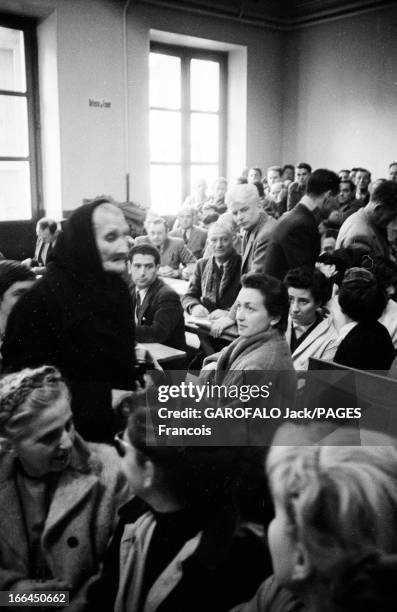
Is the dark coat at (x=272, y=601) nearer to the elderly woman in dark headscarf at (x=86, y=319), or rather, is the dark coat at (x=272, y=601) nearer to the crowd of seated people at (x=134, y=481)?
the crowd of seated people at (x=134, y=481)

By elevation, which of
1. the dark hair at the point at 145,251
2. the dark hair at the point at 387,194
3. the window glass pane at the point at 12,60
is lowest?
the dark hair at the point at 145,251

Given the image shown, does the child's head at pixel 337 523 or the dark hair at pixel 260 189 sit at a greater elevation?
the dark hair at pixel 260 189

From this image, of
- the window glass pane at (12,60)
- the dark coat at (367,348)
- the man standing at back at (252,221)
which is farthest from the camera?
the window glass pane at (12,60)

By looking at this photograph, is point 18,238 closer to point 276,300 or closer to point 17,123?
point 17,123

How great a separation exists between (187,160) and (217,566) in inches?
293

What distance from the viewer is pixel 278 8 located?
7.81m

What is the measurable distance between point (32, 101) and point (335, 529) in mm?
6445

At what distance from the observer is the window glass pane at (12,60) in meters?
6.13

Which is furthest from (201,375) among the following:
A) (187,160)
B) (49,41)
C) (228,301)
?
(187,160)

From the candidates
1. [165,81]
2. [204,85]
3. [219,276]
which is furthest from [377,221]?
[204,85]

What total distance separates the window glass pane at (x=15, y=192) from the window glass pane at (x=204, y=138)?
2.49m

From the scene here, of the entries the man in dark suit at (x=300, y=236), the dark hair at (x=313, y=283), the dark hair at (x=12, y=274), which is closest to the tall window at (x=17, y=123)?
the man in dark suit at (x=300, y=236)

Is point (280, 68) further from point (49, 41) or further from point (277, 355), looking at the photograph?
point (277, 355)

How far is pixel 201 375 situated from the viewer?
1240mm
